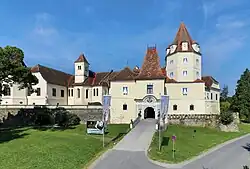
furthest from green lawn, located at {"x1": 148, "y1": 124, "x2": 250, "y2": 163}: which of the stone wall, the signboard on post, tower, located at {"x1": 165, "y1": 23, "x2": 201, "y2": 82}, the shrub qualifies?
tower, located at {"x1": 165, "y1": 23, "x2": 201, "y2": 82}

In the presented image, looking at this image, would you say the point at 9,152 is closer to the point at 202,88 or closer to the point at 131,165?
the point at 131,165

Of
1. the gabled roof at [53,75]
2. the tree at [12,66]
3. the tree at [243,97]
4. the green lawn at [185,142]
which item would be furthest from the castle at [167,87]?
the tree at [12,66]

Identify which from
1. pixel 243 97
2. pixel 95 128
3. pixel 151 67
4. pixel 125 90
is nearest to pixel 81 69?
pixel 125 90

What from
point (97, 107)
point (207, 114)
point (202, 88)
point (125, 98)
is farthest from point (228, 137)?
point (97, 107)

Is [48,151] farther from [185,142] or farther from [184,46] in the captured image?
[184,46]

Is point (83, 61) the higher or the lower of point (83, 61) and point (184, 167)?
the higher

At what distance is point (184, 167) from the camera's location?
23.7m

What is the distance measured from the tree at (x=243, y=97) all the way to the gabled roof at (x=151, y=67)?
28.3m

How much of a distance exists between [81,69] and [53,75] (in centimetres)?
571

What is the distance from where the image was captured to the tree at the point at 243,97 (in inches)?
2707

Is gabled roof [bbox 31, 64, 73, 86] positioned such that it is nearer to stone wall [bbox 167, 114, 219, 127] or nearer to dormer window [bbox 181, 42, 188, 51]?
stone wall [bbox 167, 114, 219, 127]

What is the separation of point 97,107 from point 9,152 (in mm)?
24917

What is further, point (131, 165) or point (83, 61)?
point (83, 61)

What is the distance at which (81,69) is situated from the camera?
64250mm
